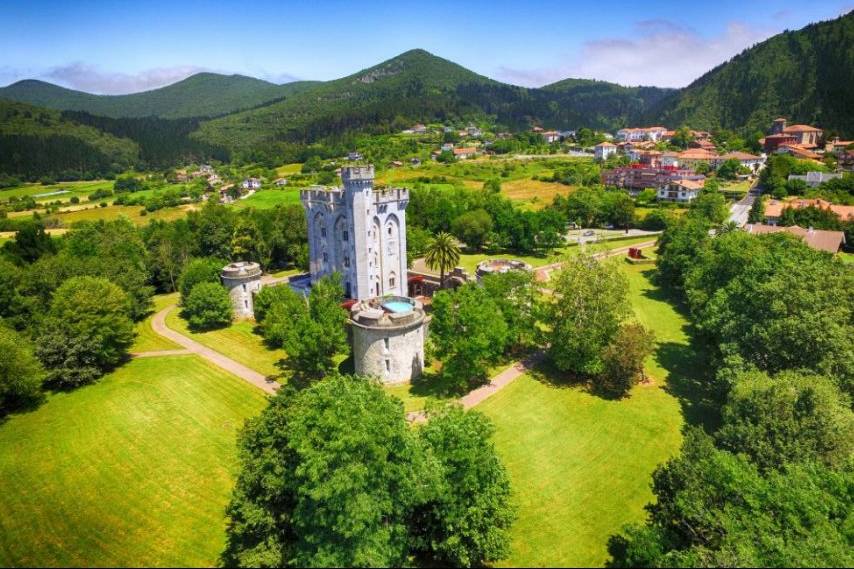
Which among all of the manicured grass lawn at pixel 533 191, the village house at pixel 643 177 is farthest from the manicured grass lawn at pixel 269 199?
the village house at pixel 643 177

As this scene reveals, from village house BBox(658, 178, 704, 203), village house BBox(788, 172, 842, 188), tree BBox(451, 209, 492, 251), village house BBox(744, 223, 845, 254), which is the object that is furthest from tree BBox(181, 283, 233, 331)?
village house BBox(788, 172, 842, 188)

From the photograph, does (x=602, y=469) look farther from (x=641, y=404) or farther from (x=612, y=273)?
(x=612, y=273)

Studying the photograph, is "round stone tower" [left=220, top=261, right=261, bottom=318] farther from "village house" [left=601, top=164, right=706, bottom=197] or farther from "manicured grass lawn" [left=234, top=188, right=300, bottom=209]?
"village house" [left=601, top=164, right=706, bottom=197]

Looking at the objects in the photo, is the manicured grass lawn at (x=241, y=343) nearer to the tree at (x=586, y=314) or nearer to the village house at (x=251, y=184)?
the tree at (x=586, y=314)

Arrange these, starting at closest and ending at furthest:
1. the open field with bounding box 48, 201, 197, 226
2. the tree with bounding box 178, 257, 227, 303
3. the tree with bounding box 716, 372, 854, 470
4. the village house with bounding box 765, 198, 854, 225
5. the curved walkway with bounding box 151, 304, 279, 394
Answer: the tree with bounding box 716, 372, 854, 470 < the curved walkway with bounding box 151, 304, 279, 394 < the tree with bounding box 178, 257, 227, 303 < the village house with bounding box 765, 198, 854, 225 < the open field with bounding box 48, 201, 197, 226

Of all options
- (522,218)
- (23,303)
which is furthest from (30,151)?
(522,218)

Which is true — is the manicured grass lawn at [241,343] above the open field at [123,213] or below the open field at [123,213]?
below
